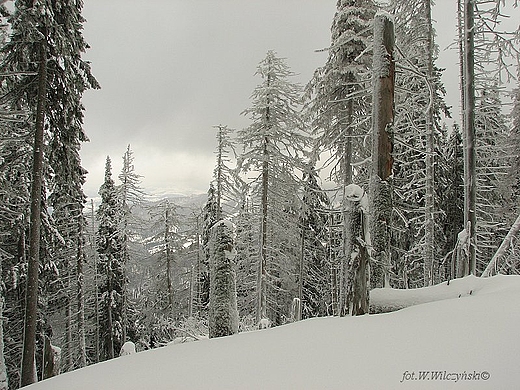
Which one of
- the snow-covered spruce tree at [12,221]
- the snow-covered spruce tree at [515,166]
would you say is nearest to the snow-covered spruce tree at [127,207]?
the snow-covered spruce tree at [12,221]

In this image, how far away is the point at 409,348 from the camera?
296 cm

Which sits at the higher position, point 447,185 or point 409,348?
point 447,185

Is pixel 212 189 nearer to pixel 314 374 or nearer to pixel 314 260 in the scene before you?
pixel 314 260

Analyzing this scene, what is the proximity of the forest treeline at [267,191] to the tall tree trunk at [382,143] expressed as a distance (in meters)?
0.03

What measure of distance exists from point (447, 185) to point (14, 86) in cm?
2417

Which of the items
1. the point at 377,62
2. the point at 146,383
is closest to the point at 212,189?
the point at 377,62

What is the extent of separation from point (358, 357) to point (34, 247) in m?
8.91

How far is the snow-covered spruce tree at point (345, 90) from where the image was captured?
12711 millimetres

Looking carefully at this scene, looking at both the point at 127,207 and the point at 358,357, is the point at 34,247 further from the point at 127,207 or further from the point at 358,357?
the point at 127,207

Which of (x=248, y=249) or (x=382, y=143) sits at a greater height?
(x=382, y=143)

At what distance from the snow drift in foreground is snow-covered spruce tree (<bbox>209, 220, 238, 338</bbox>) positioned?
142 cm

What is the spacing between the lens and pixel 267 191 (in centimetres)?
1633

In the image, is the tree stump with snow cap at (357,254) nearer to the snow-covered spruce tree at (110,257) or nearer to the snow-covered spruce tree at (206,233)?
the snow-covered spruce tree at (206,233)
